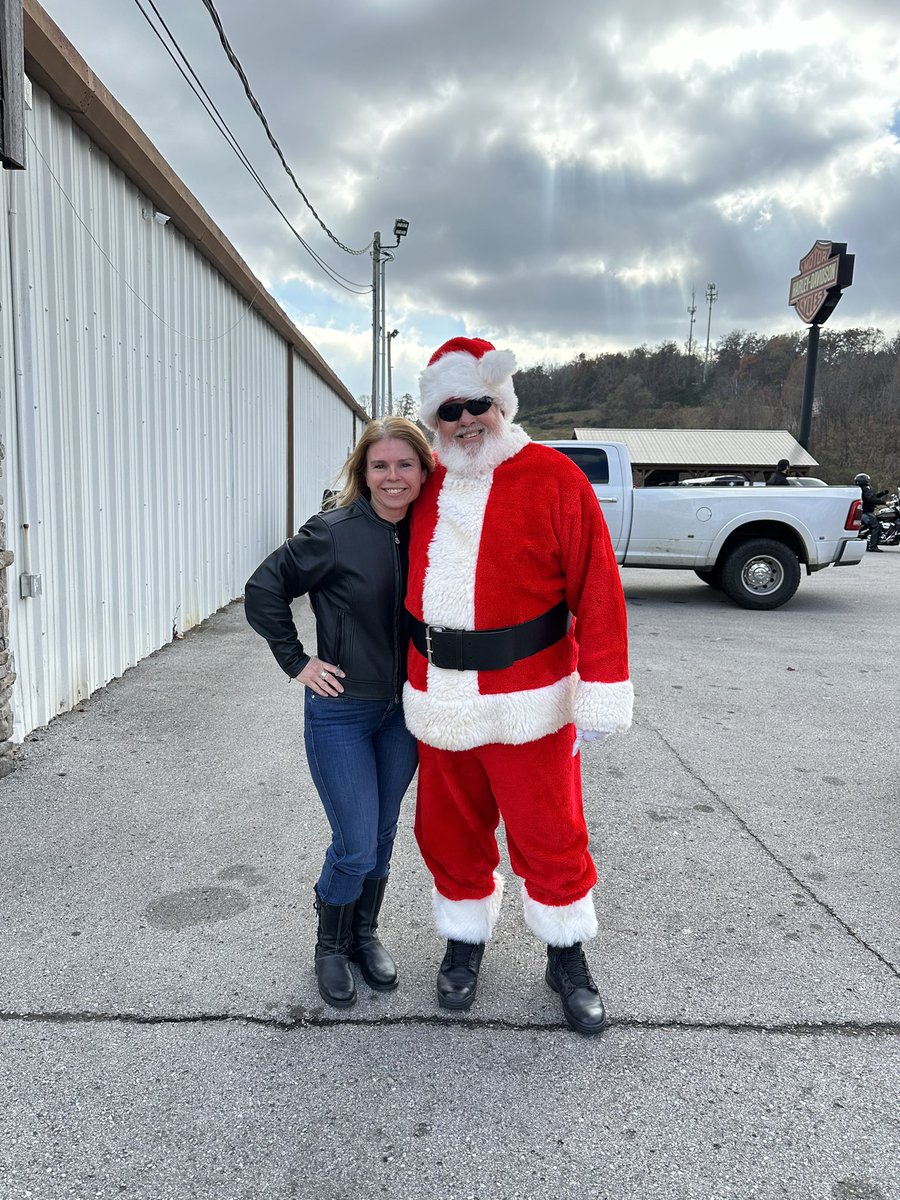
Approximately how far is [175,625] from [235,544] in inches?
90.7

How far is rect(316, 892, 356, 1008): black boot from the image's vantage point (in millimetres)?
2215

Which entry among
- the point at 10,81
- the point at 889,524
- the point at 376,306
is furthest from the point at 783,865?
the point at 376,306

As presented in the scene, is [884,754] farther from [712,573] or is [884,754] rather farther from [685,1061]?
[712,573]

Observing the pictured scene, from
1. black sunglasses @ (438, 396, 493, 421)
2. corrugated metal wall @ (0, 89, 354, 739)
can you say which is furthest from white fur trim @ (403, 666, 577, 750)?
corrugated metal wall @ (0, 89, 354, 739)

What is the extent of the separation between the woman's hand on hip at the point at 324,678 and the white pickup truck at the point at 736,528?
7.19m

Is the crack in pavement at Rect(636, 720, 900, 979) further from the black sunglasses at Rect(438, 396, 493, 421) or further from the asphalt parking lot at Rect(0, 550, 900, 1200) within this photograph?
the black sunglasses at Rect(438, 396, 493, 421)

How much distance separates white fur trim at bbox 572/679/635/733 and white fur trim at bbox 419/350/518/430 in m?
0.84

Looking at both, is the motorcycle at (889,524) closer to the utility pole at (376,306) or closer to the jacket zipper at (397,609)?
the utility pole at (376,306)

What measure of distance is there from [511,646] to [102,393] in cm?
422

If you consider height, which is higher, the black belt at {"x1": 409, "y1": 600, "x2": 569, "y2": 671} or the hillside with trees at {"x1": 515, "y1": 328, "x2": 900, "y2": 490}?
the hillside with trees at {"x1": 515, "y1": 328, "x2": 900, "y2": 490}

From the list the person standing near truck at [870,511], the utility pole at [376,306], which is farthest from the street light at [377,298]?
the person standing near truck at [870,511]

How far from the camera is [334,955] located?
7.47 ft

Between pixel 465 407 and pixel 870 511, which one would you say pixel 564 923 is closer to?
pixel 465 407

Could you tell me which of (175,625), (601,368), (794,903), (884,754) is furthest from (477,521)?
(601,368)
